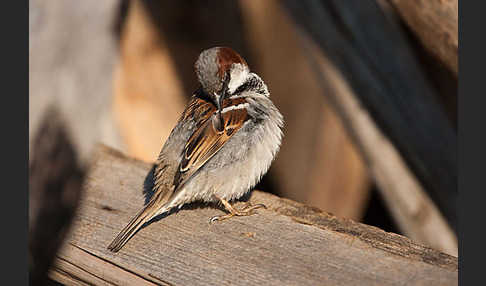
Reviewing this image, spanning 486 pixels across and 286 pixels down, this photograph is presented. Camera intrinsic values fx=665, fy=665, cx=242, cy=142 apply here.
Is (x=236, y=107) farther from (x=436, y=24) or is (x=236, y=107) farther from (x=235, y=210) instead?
(x=436, y=24)

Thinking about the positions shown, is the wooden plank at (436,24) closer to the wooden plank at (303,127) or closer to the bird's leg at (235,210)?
the bird's leg at (235,210)

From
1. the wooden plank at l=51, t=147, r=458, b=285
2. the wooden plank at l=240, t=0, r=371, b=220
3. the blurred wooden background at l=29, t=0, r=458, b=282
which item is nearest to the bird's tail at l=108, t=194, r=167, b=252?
the wooden plank at l=51, t=147, r=458, b=285

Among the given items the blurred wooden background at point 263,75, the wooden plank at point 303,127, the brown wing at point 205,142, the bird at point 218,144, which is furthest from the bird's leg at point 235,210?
the wooden plank at point 303,127

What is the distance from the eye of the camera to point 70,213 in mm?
2385

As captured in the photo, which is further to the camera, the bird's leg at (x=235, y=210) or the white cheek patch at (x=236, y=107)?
the white cheek patch at (x=236, y=107)

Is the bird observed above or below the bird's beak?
below

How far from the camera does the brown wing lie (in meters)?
2.41

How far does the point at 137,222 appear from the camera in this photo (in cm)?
214

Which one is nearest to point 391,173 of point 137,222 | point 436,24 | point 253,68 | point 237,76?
point 436,24

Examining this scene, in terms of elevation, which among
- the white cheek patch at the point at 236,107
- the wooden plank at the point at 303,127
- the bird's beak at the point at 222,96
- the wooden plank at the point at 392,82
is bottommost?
the wooden plank at the point at 303,127

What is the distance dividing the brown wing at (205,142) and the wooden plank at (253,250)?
144mm

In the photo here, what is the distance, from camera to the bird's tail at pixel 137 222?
2.07 m

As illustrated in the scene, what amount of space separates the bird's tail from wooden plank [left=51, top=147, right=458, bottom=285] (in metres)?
0.03

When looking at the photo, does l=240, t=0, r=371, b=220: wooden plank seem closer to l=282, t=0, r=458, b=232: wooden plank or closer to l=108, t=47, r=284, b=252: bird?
l=282, t=0, r=458, b=232: wooden plank
